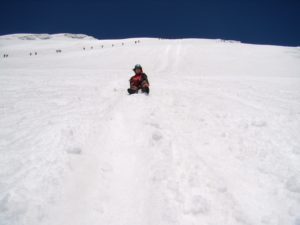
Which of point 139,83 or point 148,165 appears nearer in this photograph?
point 148,165

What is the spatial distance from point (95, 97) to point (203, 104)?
11.4ft

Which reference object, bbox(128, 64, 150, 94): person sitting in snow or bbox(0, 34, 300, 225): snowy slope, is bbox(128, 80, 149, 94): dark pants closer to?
bbox(128, 64, 150, 94): person sitting in snow

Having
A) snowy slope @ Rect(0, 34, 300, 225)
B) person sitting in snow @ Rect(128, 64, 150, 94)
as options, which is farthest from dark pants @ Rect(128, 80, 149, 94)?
snowy slope @ Rect(0, 34, 300, 225)

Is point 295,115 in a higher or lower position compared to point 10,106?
higher

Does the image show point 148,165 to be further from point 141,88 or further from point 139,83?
point 139,83

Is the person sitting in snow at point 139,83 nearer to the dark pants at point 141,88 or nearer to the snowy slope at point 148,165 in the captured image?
the dark pants at point 141,88

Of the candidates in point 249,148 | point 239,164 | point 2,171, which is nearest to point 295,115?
point 249,148

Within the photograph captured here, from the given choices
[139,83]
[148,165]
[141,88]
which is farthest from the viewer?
[139,83]

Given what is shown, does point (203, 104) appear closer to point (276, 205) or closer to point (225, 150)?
point (225, 150)

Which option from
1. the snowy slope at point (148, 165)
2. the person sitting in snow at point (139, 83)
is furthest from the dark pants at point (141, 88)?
the snowy slope at point (148, 165)

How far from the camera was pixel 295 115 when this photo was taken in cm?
582

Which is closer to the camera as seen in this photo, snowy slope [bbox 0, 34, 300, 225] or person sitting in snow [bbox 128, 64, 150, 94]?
snowy slope [bbox 0, 34, 300, 225]

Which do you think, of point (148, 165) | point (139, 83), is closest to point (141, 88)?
point (139, 83)

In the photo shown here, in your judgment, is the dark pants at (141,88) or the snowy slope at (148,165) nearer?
the snowy slope at (148,165)
